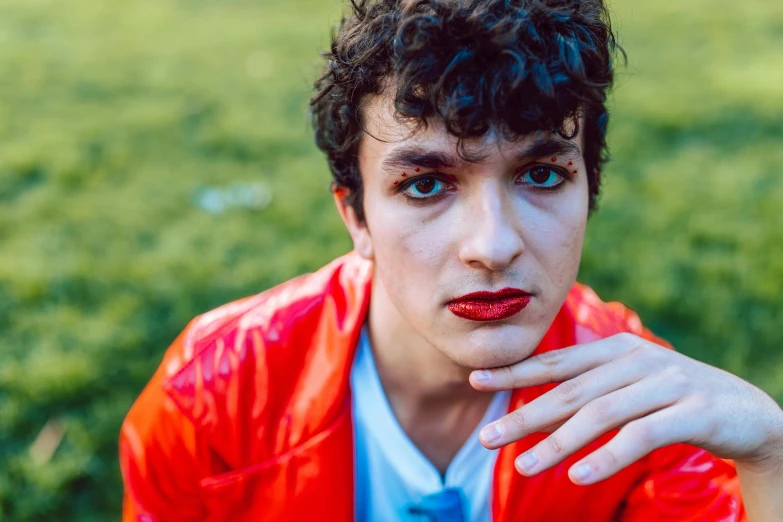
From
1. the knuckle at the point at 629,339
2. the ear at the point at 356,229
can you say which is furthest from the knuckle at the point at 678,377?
the ear at the point at 356,229

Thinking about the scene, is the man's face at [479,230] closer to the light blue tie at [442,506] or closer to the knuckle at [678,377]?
the knuckle at [678,377]

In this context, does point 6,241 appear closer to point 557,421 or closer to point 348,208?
point 348,208

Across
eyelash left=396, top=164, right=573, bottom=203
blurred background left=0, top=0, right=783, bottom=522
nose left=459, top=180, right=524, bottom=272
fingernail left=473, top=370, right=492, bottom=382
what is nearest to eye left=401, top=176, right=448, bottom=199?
eyelash left=396, top=164, right=573, bottom=203

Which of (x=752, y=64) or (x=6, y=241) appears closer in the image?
(x=6, y=241)

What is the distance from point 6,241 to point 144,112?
2.19 meters

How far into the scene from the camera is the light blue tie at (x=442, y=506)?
8.05 ft

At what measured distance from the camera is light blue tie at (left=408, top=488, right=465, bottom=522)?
2453mm

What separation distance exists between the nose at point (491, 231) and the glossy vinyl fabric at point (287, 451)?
0.61 m

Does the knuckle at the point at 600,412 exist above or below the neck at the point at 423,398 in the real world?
above

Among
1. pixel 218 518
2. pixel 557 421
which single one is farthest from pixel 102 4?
pixel 557 421

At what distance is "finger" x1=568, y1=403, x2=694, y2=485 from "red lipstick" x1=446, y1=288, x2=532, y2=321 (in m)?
0.40

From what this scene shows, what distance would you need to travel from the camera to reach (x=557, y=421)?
1980 mm

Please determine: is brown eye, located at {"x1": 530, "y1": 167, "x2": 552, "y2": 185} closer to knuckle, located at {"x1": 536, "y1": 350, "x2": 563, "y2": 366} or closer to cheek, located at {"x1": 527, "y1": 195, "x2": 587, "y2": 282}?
cheek, located at {"x1": 527, "y1": 195, "x2": 587, "y2": 282}

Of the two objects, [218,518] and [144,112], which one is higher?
[144,112]
